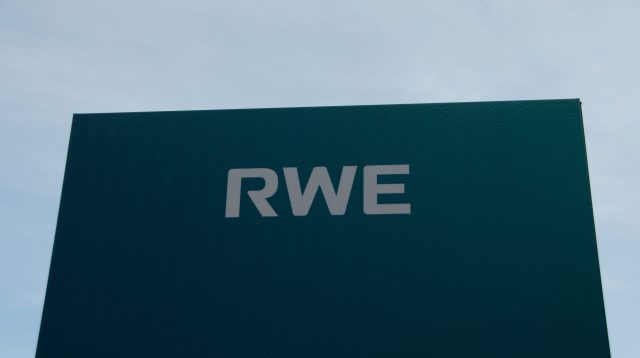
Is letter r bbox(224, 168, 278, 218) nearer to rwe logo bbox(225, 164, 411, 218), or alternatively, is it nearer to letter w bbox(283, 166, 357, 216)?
rwe logo bbox(225, 164, 411, 218)

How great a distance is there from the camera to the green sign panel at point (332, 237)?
820 centimetres

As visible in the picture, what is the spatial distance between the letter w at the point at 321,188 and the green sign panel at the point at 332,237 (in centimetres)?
2

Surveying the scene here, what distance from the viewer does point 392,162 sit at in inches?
352

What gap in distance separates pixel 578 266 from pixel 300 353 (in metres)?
3.04

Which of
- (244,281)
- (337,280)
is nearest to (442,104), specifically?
(337,280)

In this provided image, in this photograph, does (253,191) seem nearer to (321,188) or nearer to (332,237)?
(321,188)

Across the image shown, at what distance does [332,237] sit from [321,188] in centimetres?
59

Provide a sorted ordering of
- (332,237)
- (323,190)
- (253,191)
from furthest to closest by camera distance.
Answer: (253,191), (323,190), (332,237)

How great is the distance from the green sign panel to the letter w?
0.05 ft

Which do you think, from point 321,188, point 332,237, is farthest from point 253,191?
point 332,237

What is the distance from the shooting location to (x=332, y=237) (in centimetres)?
868

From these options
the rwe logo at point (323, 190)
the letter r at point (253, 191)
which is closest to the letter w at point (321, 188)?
the rwe logo at point (323, 190)

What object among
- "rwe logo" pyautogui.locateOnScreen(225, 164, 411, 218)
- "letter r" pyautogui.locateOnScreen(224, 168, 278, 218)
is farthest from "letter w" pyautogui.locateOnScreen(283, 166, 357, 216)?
"letter r" pyautogui.locateOnScreen(224, 168, 278, 218)

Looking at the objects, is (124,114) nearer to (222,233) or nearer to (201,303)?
(222,233)
